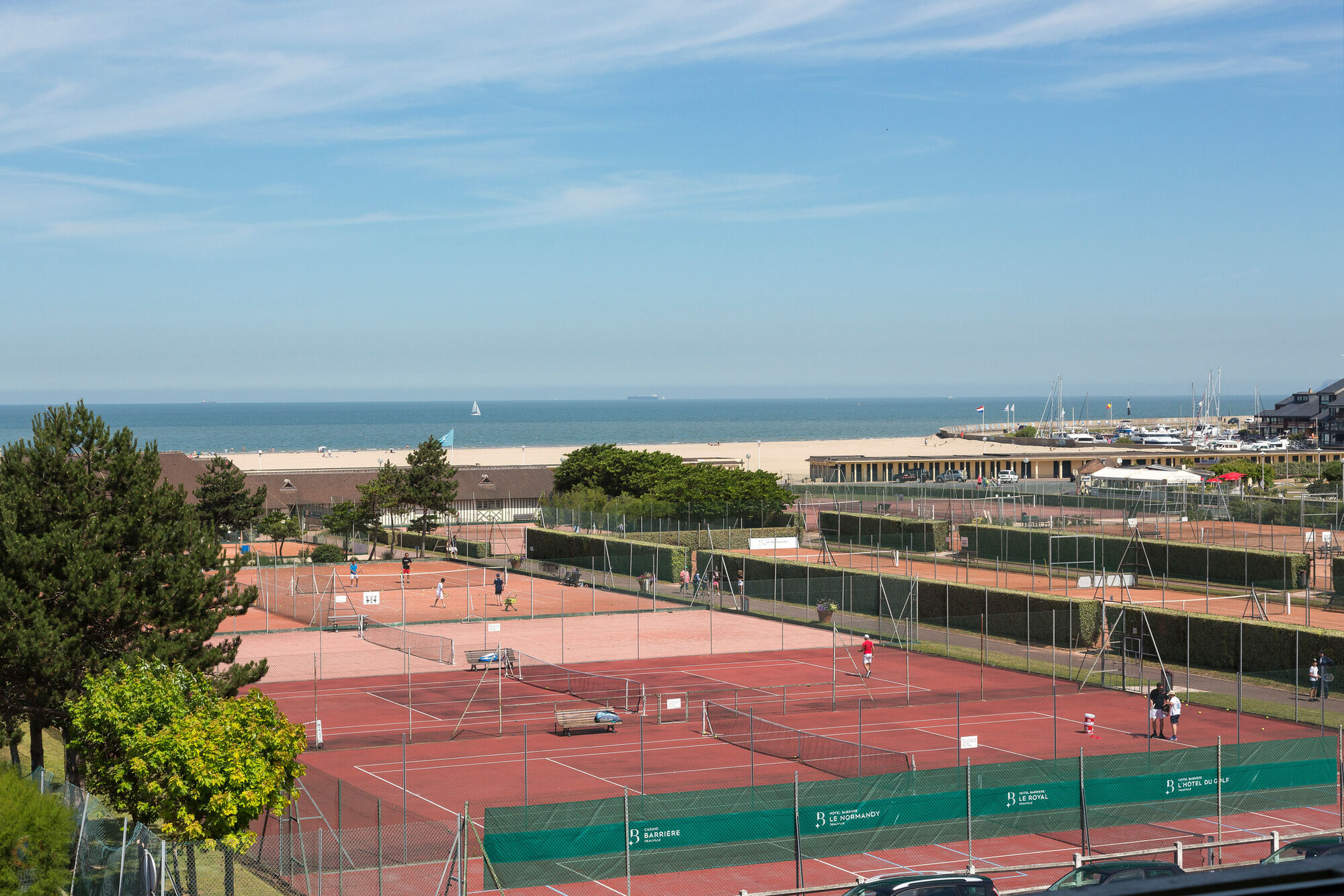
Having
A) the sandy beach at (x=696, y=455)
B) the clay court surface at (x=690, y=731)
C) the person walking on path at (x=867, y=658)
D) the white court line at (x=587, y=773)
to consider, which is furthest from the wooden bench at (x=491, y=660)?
the sandy beach at (x=696, y=455)

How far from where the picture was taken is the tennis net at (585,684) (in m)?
38.7

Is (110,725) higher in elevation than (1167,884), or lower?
lower

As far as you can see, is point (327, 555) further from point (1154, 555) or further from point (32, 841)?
point (32, 841)

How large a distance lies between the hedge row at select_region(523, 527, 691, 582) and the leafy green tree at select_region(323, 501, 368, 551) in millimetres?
10041

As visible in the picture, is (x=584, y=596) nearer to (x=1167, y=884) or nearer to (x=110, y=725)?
(x=110, y=725)

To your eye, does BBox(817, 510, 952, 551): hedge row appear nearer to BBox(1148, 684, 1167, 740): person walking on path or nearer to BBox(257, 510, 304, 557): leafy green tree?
BBox(257, 510, 304, 557): leafy green tree

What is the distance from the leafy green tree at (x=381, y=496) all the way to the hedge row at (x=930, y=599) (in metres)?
22.2

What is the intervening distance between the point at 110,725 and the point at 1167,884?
2125cm

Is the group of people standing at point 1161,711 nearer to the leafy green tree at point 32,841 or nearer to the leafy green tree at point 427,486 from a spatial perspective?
the leafy green tree at point 32,841

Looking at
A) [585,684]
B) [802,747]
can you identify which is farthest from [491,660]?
[802,747]

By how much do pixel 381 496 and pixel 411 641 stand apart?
28206 millimetres

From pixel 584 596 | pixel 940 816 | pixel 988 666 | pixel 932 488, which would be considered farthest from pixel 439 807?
pixel 932 488

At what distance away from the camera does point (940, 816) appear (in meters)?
21.5

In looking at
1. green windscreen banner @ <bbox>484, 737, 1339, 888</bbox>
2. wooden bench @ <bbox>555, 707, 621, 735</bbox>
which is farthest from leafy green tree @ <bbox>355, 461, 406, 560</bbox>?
green windscreen banner @ <bbox>484, 737, 1339, 888</bbox>
